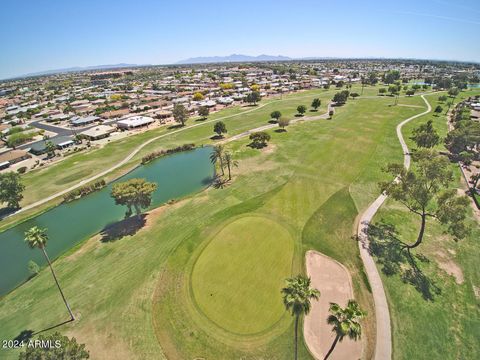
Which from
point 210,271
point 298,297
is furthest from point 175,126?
point 298,297

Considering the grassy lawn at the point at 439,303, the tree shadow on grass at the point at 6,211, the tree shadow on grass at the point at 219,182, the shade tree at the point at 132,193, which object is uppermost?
the shade tree at the point at 132,193

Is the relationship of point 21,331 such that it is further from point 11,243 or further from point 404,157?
point 404,157

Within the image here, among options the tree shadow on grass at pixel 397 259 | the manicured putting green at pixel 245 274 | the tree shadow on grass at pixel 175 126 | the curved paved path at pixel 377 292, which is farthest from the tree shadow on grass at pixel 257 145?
the tree shadow on grass at pixel 397 259

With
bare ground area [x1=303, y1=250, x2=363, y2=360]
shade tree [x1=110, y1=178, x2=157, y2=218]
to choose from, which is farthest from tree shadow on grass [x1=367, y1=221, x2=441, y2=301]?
shade tree [x1=110, y1=178, x2=157, y2=218]

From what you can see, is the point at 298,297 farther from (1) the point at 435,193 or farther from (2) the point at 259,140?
(2) the point at 259,140

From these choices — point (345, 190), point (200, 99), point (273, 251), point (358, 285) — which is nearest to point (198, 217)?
point (273, 251)

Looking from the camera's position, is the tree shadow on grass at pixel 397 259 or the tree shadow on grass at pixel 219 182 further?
the tree shadow on grass at pixel 219 182

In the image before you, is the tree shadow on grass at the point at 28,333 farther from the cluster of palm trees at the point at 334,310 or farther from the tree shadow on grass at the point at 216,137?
the tree shadow on grass at the point at 216,137

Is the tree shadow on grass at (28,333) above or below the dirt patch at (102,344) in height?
below
